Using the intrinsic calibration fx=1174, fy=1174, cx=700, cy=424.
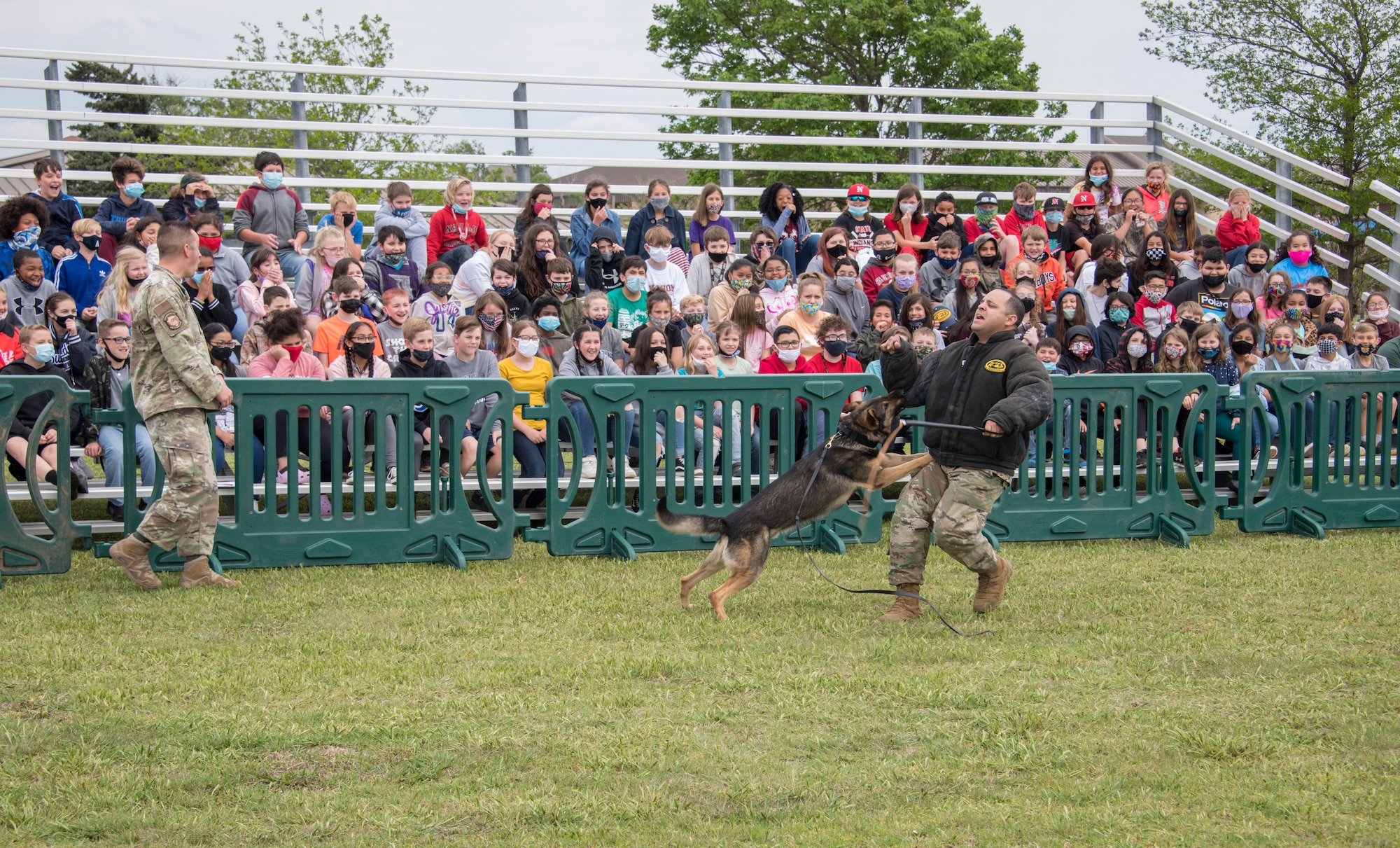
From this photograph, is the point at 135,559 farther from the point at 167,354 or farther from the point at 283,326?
the point at 283,326

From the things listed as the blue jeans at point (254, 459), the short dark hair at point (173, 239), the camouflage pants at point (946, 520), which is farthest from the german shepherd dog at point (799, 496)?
the short dark hair at point (173, 239)

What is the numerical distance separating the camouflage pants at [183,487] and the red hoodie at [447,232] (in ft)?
17.9

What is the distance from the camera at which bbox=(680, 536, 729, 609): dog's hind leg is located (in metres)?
7.18

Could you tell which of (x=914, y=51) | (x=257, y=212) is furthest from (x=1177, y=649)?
(x=914, y=51)

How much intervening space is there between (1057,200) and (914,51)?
2272 cm

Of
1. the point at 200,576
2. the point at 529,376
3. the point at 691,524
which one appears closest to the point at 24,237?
the point at 529,376

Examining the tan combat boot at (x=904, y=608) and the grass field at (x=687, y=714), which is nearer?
the grass field at (x=687, y=714)

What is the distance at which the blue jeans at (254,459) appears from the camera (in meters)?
8.59

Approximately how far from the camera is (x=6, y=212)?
11.3 meters

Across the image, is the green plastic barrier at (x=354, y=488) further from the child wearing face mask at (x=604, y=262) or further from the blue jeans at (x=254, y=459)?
the child wearing face mask at (x=604, y=262)

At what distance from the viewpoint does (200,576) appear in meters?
7.78

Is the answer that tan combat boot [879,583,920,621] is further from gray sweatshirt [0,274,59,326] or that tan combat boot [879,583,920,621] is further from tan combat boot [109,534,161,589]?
gray sweatshirt [0,274,59,326]

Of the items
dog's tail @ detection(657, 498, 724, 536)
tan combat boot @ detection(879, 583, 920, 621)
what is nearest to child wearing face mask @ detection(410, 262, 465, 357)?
dog's tail @ detection(657, 498, 724, 536)

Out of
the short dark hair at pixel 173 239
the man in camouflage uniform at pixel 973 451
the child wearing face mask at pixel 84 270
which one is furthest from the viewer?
the child wearing face mask at pixel 84 270
